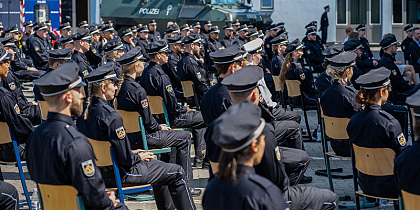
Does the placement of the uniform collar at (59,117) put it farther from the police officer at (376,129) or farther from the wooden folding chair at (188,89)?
the wooden folding chair at (188,89)

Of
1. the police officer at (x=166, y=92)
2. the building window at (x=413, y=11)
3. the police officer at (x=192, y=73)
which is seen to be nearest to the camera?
the police officer at (x=166, y=92)

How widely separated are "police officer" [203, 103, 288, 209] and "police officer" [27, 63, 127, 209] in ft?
3.70

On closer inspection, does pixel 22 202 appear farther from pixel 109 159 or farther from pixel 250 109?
pixel 250 109

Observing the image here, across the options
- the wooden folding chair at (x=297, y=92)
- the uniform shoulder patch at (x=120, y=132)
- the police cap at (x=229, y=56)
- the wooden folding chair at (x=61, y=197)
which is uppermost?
the police cap at (x=229, y=56)

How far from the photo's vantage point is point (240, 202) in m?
3.35

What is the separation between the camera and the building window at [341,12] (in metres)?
34.3

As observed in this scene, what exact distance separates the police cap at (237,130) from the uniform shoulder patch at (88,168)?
3.90ft

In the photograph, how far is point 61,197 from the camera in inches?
172

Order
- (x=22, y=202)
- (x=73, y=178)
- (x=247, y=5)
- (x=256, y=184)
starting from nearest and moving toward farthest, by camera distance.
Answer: (x=256, y=184)
(x=73, y=178)
(x=22, y=202)
(x=247, y=5)

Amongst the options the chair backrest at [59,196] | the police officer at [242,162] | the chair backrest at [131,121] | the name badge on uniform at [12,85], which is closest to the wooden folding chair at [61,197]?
the chair backrest at [59,196]

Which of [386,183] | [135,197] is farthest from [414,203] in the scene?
[135,197]

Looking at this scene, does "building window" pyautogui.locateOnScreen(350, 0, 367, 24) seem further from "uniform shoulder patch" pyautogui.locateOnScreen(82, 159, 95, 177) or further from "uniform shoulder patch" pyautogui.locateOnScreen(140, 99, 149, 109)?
"uniform shoulder patch" pyautogui.locateOnScreen(82, 159, 95, 177)

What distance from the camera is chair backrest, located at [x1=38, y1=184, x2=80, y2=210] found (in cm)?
432

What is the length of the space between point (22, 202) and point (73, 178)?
11.1 ft
